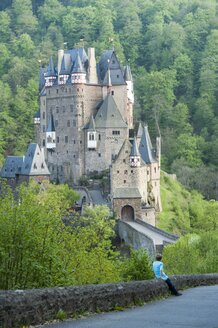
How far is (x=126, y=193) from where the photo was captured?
218ft

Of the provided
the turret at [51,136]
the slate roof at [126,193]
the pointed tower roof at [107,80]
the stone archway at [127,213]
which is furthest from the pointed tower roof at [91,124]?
the stone archway at [127,213]

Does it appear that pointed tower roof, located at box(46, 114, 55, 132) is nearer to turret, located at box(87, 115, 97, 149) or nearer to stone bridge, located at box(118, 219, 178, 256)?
turret, located at box(87, 115, 97, 149)

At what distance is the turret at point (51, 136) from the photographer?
7369 centimetres

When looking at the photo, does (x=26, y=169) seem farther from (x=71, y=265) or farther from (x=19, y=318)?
(x=19, y=318)

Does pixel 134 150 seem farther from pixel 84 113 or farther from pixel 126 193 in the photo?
pixel 84 113

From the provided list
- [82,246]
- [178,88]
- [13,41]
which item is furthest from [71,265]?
[13,41]

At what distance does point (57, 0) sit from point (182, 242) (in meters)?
117

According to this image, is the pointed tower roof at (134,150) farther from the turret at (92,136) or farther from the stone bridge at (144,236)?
the stone bridge at (144,236)

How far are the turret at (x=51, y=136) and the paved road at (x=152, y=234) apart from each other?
13.7 meters

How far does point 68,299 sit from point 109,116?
55.4 m

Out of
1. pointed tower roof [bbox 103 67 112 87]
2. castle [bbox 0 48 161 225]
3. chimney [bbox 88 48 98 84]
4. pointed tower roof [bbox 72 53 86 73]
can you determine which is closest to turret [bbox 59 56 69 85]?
castle [bbox 0 48 161 225]

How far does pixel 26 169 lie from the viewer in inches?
2719

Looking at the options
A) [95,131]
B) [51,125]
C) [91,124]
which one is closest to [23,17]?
[51,125]

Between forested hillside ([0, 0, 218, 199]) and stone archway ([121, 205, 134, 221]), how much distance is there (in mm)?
24705
